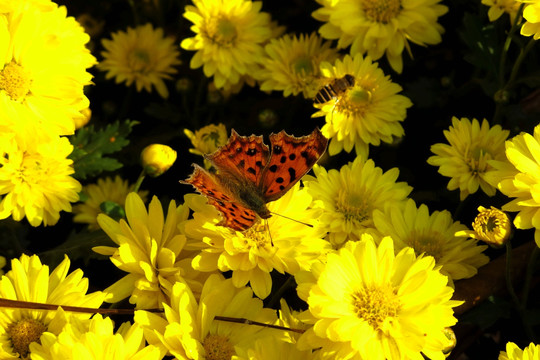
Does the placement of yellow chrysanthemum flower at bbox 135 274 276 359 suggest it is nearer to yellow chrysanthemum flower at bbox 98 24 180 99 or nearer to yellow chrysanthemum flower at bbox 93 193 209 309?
yellow chrysanthemum flower at bbox 93 193 209 309

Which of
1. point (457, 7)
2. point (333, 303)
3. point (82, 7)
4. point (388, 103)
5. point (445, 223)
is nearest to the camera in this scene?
point (333, 303)

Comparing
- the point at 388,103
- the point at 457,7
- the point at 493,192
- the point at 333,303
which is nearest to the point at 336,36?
the point at 388,103

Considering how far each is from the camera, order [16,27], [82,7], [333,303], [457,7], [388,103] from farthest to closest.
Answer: [82,7]
[457,7]
[388,103]
[16,27]
[333,303]

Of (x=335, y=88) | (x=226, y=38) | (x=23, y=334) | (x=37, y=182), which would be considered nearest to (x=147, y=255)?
(x=23, y=334)

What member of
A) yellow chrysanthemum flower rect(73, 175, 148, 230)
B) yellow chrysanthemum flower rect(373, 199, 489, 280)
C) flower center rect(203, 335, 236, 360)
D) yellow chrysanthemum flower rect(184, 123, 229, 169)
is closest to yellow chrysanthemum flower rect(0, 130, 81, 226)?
yellow chrysanthemum flower rect(73, 175, 148, 230)

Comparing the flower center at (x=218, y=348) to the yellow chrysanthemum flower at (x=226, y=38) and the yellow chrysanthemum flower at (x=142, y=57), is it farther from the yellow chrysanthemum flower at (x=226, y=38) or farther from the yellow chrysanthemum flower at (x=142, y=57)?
the yellow chrysanthemum flower at (x=142, y=57)

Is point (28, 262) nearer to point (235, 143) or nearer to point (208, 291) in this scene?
point (208, 291)
